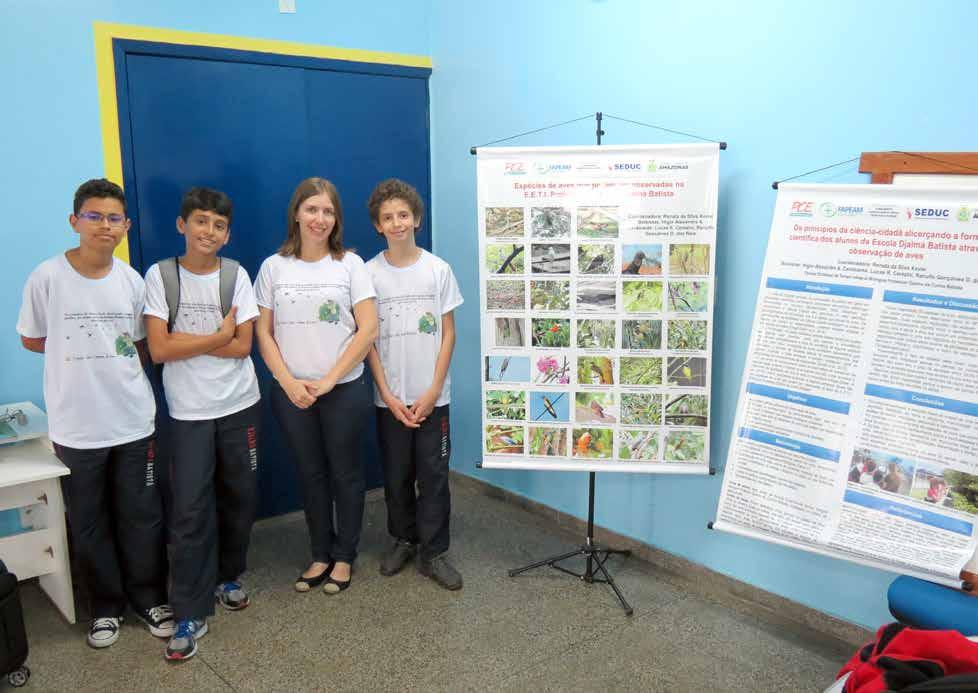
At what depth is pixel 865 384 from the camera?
2006mm

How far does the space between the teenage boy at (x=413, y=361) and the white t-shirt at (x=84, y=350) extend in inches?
33.0

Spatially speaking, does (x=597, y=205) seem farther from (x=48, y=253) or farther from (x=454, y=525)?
(x=48, y=253)

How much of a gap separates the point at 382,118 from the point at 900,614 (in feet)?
9.42

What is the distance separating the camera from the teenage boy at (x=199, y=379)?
2414 millimetres

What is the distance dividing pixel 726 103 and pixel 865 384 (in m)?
1.09

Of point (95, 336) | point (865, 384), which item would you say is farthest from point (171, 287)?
point (865, 384)

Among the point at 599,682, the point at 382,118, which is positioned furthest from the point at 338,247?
the point at 599,682

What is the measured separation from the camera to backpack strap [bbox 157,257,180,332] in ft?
7.94

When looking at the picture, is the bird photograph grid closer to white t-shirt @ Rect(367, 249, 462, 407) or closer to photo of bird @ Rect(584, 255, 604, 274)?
photo of bird @ Rect(584, 255, 604, 274)

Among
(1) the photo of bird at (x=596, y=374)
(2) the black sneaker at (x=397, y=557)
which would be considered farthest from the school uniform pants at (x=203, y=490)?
(1) the photo of bird at (x=596, y=374)

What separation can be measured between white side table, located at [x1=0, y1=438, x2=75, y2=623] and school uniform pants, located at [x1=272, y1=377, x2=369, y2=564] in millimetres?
729

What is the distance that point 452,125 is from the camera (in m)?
3.67

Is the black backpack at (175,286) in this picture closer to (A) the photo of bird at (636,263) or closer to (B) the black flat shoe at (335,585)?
(B) the black flat shoe at (335,585)

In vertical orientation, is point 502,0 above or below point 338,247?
above
